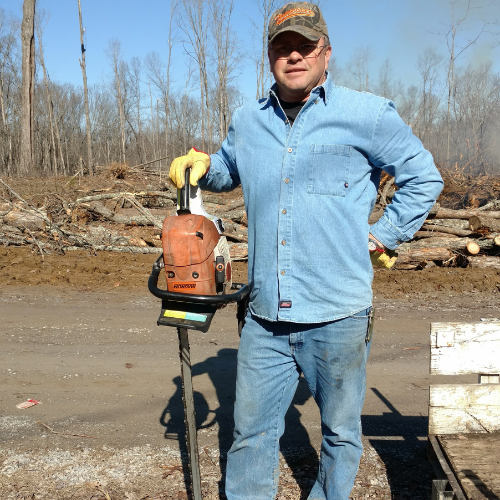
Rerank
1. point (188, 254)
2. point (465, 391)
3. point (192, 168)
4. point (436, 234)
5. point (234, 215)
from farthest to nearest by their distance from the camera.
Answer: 1. point (234, 215)
2. point (436, 234)
3. point (465, 391)
4. point (192, 168)
5. point (188, 254)

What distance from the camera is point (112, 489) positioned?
282 cm

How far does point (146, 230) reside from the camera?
11.9 meters

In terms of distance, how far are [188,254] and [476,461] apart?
72.9 inches

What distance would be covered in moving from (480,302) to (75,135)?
3819cm

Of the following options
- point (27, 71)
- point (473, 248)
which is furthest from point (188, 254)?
point (27, 71)

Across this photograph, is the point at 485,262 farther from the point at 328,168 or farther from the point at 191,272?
the point at 191,272

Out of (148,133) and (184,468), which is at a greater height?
(148,133)

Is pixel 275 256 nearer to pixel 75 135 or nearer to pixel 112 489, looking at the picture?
pixel 112 489

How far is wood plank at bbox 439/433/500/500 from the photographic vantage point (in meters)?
2.35

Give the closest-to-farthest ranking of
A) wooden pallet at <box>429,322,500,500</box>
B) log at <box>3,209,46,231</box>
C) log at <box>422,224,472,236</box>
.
Result: wooden pallet at <box>429,322,500,500</box> < log at <box>422,224,472,236</box> < log at <box>3,209,46,231</box>

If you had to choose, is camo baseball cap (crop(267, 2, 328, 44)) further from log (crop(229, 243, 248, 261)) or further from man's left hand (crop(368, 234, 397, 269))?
log (crop(229, 243, 248, 261))

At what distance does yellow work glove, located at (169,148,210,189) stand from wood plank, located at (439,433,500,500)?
190cm

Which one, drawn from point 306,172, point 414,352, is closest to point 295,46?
point 306,172

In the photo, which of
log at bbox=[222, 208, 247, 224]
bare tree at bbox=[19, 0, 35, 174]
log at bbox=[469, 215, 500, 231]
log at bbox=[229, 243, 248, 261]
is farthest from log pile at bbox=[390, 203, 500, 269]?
bare tree at bbox=[19, 0, 35, 174]
